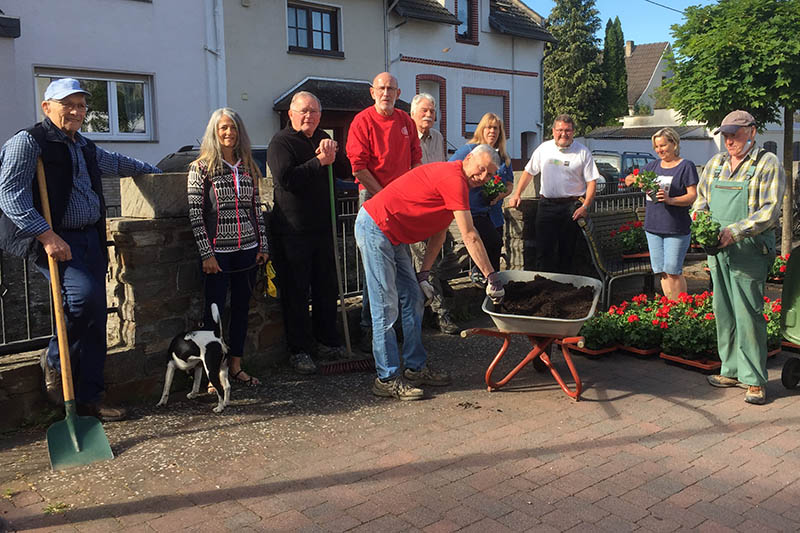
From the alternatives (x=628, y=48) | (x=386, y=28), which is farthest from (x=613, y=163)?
(x=628, y=48)

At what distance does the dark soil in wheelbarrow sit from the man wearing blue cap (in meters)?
2.80

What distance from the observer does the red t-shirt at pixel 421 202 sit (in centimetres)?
506

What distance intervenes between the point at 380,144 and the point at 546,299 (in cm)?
187

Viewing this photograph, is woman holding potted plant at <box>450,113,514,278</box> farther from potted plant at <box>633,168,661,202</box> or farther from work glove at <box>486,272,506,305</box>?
work glove at <box>486,272,506,305</box>

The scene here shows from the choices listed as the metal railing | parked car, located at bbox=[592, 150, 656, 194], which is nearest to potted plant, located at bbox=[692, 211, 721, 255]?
the metal railing

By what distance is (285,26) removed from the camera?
18953 millimetres

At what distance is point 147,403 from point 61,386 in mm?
636

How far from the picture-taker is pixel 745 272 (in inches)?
211

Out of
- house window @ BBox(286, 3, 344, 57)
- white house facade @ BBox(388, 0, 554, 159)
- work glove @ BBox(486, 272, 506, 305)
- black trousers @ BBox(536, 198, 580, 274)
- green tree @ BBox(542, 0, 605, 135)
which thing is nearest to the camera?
work glove @ BBox(486, 272, 506, 305)

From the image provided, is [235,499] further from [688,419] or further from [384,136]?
[384,136]

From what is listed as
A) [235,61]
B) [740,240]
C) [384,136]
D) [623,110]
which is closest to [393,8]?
[235,61]

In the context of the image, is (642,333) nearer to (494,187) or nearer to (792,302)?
(792,302)

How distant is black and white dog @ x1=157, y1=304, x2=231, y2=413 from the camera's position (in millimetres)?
5117

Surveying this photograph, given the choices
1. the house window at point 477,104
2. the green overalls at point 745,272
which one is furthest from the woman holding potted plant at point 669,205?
the house window at point 477,104
